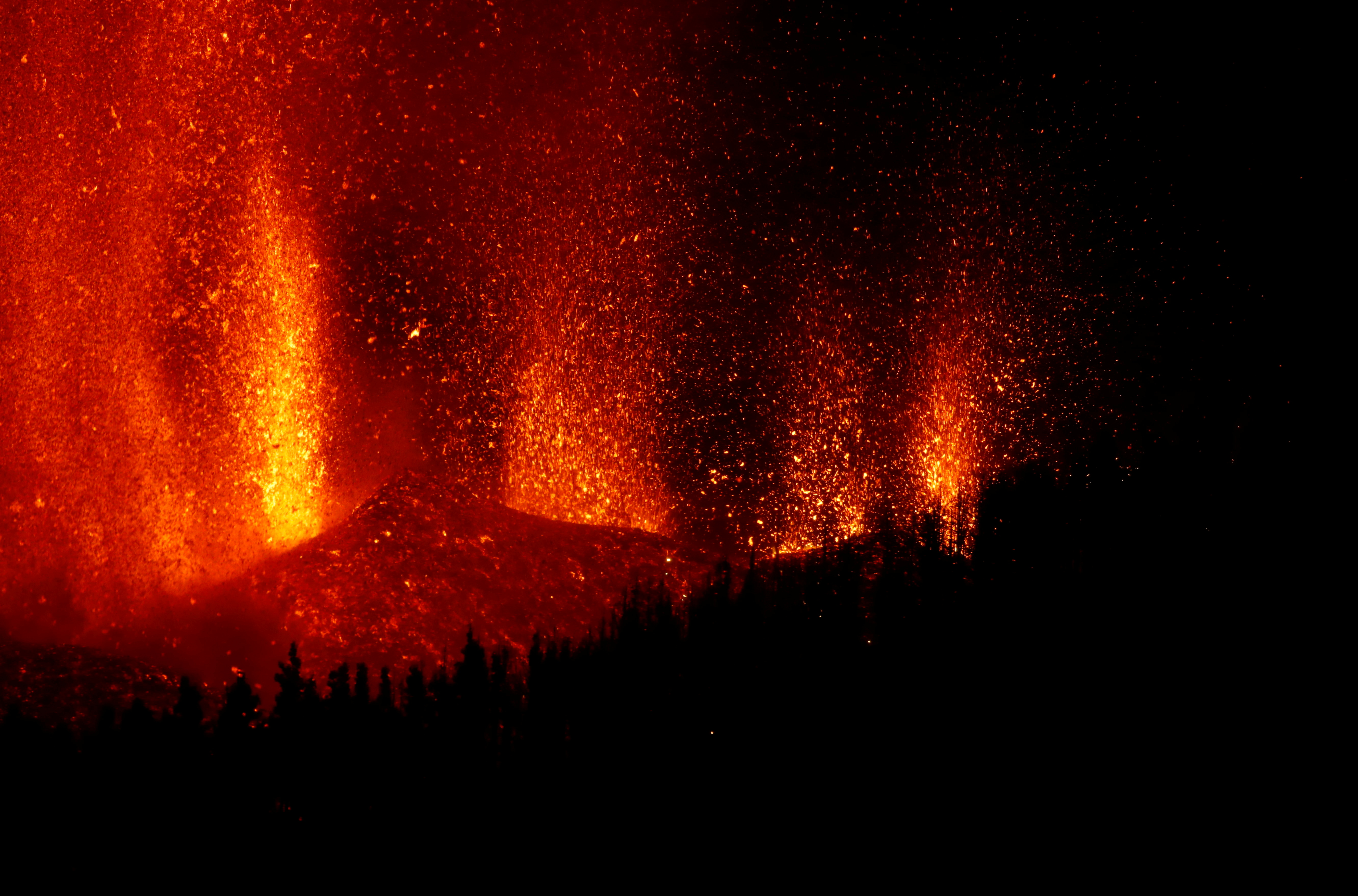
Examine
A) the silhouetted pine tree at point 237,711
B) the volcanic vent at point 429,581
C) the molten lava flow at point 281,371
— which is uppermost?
the molten lava flow at point 281,371

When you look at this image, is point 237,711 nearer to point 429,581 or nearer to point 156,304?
point 429,581

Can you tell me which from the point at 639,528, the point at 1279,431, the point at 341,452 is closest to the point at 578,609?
the point at 639,528

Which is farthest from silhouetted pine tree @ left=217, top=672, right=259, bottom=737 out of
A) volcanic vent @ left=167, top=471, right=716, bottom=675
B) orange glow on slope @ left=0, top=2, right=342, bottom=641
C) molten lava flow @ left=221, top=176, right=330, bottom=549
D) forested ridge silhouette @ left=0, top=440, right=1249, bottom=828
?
molten lava flow @ left=221, top=176, right=330, bottom=549

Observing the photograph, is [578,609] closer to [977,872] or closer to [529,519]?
[529,519]

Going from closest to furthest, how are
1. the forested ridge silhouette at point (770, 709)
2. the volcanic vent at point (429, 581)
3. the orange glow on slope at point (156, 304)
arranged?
1. the forested ridge silhouette at point (770, 709)
2. the volcanic vent at point (429, 581)
3. the orange glow on slope at point (156, 304)

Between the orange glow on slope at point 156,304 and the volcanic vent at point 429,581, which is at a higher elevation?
the orange glow on slope at point 156,304

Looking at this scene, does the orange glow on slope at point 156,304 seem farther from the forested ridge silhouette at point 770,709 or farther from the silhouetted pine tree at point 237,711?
the silhouetted pine tree at point 237,711

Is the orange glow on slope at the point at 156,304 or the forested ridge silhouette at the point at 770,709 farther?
the orange glow on slope at the point at 156,304

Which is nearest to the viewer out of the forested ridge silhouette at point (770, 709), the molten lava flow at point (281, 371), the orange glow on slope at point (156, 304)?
the forested ridge silhouette at point (770, 709)

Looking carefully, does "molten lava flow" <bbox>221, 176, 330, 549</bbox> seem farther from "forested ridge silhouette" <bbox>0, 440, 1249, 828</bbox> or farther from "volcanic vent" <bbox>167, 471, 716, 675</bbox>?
"forested ridge silhouette" <bbox>0, 440, 1249, 828</bbox>

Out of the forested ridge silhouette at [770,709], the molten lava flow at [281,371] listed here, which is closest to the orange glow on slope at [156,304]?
the molten lava flow at [281,371]

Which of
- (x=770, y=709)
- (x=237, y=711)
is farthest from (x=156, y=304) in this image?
(x=770, y=709)

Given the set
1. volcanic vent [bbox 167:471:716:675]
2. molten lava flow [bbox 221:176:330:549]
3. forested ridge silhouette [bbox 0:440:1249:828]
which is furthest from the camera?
molten lava flow [bbox 221:176:330:549]

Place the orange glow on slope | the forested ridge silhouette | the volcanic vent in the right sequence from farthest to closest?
the orange glow on slope < the volcanic vent < the forested ridge silhouette
